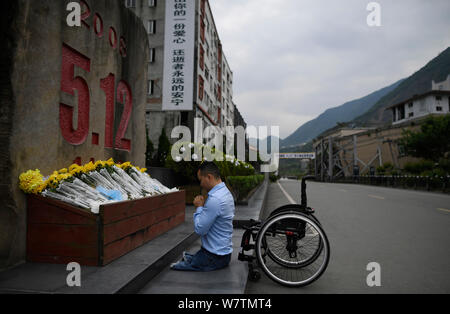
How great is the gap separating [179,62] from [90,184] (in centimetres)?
1615

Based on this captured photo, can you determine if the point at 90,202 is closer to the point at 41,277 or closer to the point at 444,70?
the point at 41,277

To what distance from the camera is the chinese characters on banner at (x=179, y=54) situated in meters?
19.1

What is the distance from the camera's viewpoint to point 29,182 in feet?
11.4

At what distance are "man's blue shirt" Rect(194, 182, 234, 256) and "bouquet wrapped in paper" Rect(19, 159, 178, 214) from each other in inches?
47.5

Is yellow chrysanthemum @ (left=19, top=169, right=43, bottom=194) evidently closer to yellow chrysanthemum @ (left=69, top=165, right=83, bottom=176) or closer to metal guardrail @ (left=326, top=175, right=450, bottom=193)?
yellow chrysanthemum @ (left=69, top=165, right=83, bottom=176)

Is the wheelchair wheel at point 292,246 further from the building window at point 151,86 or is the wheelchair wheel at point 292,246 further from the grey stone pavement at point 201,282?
the building window at point 151,86

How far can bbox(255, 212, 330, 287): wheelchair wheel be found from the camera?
11.3ft

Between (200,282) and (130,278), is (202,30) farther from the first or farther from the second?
(130,278)

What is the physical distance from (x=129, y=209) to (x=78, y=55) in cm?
266

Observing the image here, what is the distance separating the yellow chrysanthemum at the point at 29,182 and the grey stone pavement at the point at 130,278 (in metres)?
0.83

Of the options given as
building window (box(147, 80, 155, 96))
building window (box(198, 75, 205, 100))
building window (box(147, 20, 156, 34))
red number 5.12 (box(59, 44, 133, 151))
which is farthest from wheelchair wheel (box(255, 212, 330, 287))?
building window (box(198, 75, 205, 100))

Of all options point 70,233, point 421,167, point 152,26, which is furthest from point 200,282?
point 421,167

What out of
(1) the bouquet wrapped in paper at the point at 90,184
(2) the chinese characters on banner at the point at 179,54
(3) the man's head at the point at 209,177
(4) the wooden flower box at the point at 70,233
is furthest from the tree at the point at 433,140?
(4) the wooden flower box at the point at 70,233

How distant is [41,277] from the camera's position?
3.05 metres
